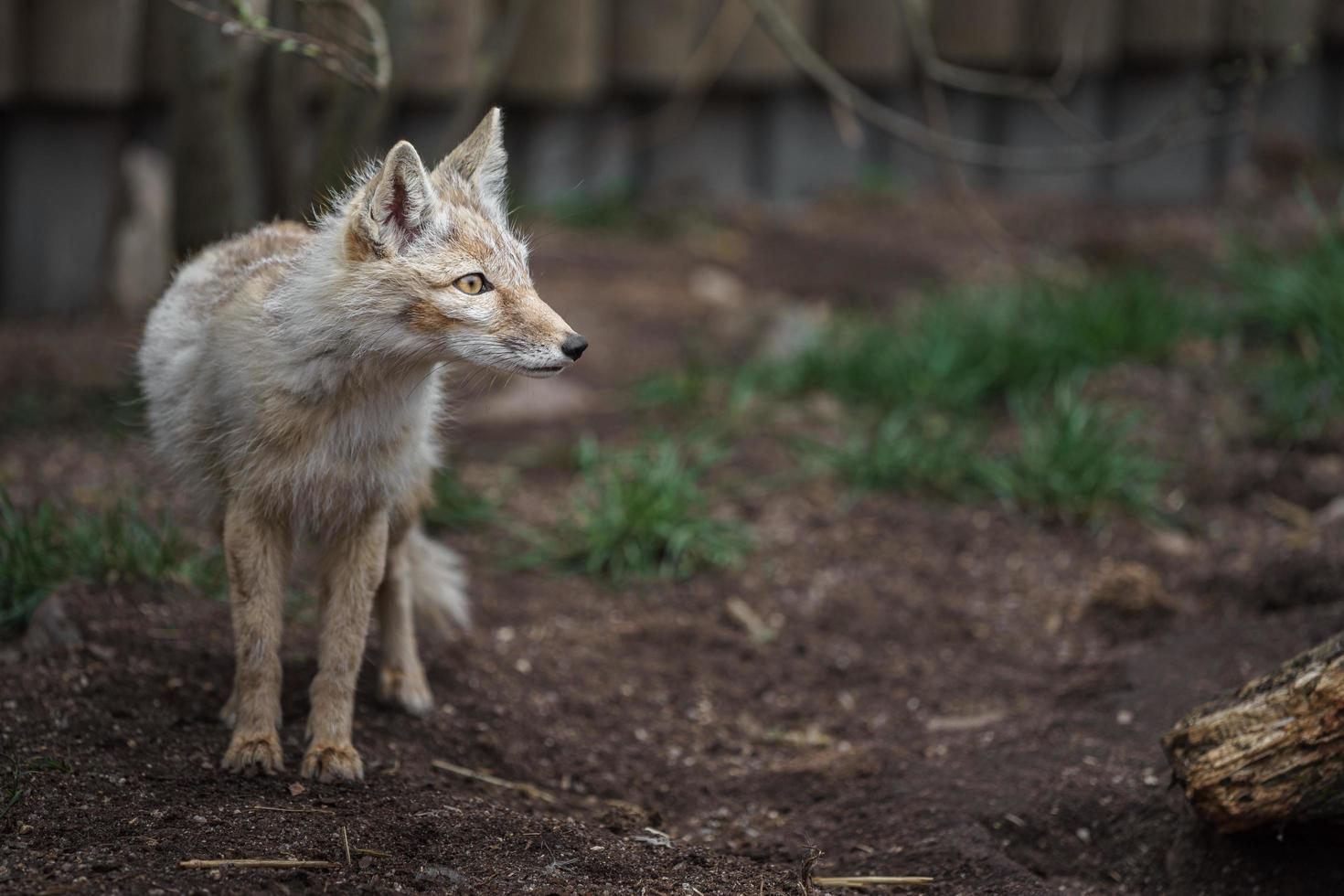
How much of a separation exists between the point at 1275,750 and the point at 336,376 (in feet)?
7.21

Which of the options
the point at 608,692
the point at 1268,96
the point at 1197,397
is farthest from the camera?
the point at 1268,96

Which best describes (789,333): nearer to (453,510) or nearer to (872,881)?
(453,510)

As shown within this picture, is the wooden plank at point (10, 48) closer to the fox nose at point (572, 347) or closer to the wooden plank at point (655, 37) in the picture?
the wooden plank at point (655, 37)

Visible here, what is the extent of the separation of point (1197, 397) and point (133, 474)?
14.6 ft

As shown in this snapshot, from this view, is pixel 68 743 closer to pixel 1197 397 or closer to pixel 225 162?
pixel 225 162

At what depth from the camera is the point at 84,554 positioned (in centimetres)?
397

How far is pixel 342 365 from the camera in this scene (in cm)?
310

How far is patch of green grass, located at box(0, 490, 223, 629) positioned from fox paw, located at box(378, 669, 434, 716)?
0.75 metres

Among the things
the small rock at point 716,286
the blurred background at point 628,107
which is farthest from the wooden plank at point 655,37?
the small rock at point 716,286

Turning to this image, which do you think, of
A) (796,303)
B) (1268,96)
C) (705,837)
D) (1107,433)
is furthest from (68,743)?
(1268,96)

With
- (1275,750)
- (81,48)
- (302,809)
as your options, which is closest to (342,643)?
(302,809)

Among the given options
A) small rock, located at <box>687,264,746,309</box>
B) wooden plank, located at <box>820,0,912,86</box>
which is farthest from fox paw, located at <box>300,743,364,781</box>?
wooden plank, located at <box>820,0,912,86</box>

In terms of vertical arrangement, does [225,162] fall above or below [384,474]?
above

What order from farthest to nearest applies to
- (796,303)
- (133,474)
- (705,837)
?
(796,303) < (133,474) < (705,837)
